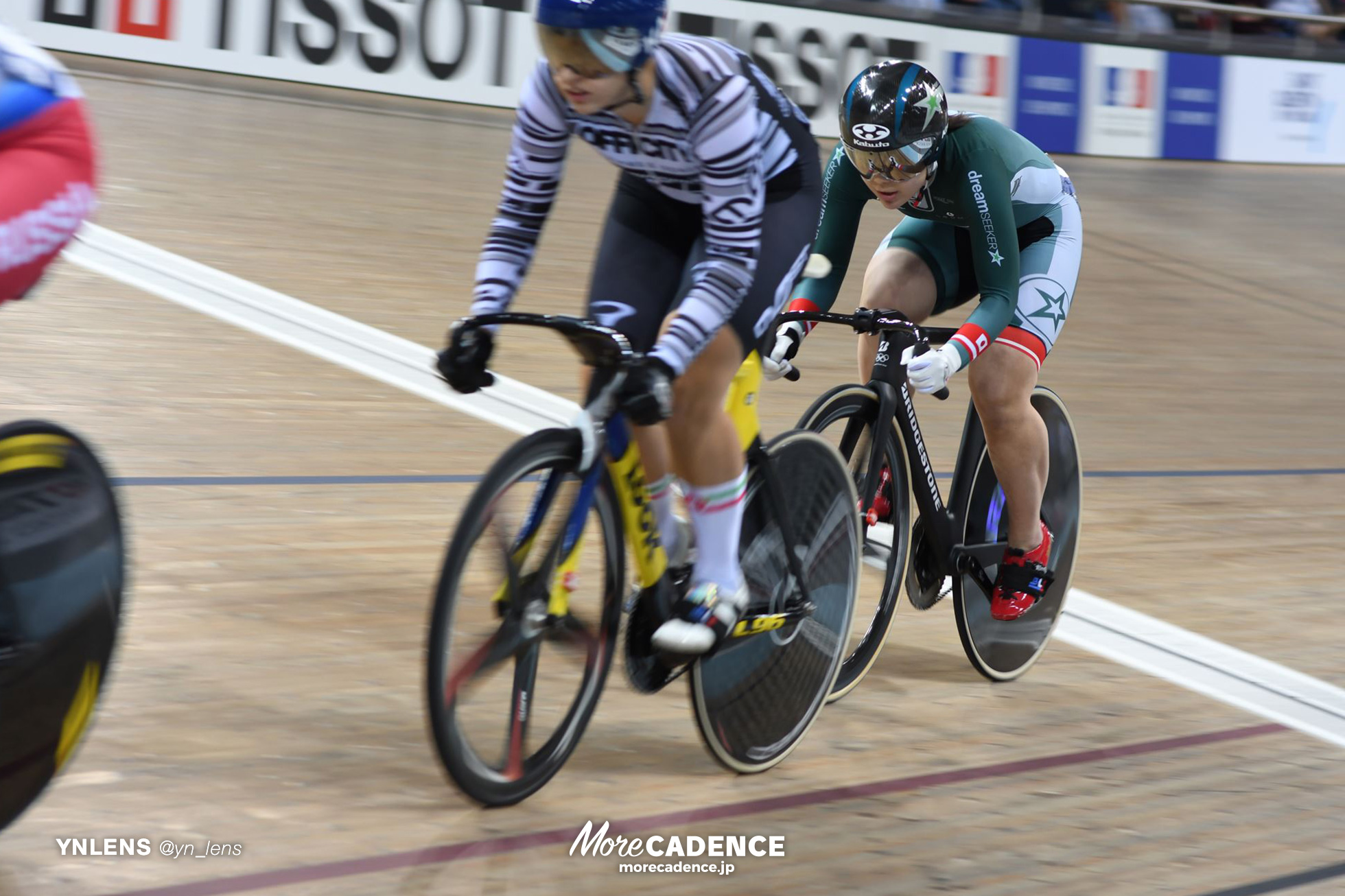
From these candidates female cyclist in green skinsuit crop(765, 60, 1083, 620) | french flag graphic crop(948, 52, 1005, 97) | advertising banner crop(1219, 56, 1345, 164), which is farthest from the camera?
advertising banner crop(1219, 56, 1345, 164)

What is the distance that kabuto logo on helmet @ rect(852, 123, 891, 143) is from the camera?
280 cm

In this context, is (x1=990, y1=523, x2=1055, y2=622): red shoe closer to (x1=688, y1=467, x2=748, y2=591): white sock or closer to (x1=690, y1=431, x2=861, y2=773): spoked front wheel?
(x1=690, y1=431, x2=861, y2=773): spoked front wheel

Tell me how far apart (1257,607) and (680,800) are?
7.22 feet

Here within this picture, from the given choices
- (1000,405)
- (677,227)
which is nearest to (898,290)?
(1000,405)

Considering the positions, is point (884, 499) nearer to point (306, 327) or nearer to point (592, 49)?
point (592, 49)

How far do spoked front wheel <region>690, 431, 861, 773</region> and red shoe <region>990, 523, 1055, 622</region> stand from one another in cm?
56

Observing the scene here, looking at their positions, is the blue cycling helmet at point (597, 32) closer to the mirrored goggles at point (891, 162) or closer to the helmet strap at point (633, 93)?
the helmet strap at point (633, 93)

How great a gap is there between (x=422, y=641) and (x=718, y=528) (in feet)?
2.91

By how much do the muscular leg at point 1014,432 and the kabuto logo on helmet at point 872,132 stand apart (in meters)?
0.56

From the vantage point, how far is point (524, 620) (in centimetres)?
225

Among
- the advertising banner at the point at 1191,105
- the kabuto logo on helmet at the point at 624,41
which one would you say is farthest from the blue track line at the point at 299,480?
the advertising banner at the point at 1191,105

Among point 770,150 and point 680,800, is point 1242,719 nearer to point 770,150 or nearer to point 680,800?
point 680,800

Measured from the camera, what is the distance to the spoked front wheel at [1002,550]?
330 cm

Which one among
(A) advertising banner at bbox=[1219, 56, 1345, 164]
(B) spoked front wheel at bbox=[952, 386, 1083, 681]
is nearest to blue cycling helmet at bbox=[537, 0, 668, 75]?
(B) spoked front wheel at bbox=[952, 386, 1083, 681]
